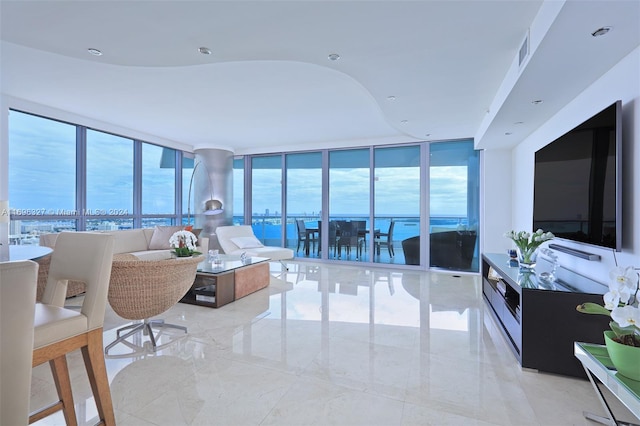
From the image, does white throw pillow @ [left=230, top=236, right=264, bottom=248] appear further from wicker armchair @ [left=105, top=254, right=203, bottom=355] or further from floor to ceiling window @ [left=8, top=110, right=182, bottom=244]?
wicker armchair @ [left=105, top=254, right=203, bottom=355]

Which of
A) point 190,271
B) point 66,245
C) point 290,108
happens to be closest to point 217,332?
point 190,271

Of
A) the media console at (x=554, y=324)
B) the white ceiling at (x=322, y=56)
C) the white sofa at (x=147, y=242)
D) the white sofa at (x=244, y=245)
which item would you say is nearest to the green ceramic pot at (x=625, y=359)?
the media console at (x=554, y=324)

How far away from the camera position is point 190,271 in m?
2.78

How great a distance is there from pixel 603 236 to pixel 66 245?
3.51m

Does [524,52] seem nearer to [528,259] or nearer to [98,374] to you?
[528,259]

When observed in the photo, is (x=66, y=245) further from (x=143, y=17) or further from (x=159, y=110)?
(x=159, y=110)

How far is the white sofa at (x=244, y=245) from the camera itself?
17.5 ft

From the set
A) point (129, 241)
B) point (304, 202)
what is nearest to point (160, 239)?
point (129, 241)

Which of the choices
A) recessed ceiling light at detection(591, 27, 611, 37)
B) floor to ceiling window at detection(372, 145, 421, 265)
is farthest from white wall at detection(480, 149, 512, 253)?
recessed ceiling light at detection(591, 27, 611, 37)

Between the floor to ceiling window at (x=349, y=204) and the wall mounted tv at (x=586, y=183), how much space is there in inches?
142

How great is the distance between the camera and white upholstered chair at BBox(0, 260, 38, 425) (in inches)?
36.8

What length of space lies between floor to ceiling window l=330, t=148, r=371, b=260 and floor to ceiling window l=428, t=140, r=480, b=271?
4.31ft

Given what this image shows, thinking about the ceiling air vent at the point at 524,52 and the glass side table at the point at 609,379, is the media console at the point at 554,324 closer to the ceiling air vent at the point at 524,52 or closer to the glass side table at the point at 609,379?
the glass side table at the point at 609,379

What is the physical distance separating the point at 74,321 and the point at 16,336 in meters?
0.56
